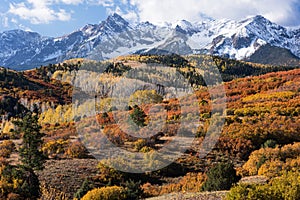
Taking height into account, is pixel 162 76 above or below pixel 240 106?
above

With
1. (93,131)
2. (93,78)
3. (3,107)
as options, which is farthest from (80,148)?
(93,78)

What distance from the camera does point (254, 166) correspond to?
1024 inches

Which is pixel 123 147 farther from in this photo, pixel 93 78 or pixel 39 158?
pixel 93 78

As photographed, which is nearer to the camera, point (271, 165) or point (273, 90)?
point (271, 165)

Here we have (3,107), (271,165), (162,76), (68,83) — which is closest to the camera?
(271,165)

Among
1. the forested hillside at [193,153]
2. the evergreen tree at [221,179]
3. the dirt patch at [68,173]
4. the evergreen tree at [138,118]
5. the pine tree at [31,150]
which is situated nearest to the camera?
the evergreen tree at [221,179]

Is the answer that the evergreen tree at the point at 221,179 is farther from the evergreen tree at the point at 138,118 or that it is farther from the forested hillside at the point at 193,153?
the evergreen tree at the point at 138,118

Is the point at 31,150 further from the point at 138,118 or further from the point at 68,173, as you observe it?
the point at 138,118

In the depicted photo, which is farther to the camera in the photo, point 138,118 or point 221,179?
point 138,118

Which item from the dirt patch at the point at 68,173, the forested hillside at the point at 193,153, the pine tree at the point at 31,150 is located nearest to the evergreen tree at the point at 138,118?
the forested hillside at the point at 193,153

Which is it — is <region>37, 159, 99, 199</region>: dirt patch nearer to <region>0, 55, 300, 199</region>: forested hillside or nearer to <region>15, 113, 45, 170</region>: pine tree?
<region>0, 55, 300, 199</region>: forested hillside

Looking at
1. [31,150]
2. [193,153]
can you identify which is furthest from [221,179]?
[31,150]

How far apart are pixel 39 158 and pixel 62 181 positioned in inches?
169

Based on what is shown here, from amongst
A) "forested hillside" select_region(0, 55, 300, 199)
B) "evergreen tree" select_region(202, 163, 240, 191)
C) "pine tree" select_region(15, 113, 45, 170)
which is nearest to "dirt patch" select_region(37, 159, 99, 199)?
"forested hillside" select_region(0, 55, 300, 199)
